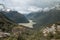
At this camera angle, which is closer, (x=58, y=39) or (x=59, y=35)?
(x=58, y=39)

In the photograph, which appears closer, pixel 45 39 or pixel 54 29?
pixel 45 39

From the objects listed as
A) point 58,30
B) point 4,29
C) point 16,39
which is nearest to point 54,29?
point 58,30

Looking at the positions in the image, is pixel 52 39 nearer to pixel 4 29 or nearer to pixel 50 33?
pixel 50 33

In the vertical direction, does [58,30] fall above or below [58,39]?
above

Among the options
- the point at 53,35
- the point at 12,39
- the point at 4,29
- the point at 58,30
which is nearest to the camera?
the point at 12,39

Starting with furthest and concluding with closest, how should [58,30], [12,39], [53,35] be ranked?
[58,30] → [53,35] → [12,39]

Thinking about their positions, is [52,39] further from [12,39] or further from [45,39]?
[12,39]

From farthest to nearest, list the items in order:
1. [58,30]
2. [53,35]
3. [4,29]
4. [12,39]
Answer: [4,29], [58,30], [53,35], [12,39]

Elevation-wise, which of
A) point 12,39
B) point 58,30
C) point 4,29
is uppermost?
point 4,29

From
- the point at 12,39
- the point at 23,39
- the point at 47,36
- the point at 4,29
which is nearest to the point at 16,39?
the point at 12,39
